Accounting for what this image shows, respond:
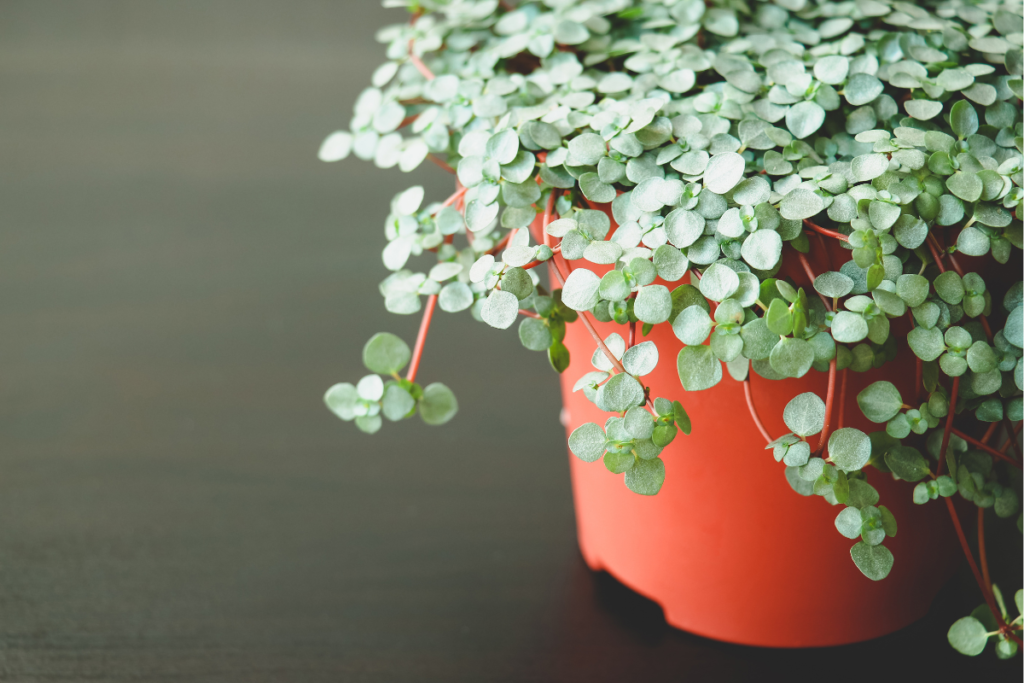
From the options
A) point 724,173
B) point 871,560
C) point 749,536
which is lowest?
point 749,536

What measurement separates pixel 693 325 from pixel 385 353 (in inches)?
10.0

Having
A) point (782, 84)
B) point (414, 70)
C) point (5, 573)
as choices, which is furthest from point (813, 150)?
point (5, 573)

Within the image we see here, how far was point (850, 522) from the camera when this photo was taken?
0.59 metres

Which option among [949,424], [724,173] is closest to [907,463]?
[949,424]

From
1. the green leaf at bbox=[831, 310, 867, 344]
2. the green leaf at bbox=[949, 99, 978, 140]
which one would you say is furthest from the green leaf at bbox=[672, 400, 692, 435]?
the green leaf at bbox=[949, 99, 978, 140]

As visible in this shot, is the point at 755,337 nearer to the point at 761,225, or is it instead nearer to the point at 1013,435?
the point at 761,225

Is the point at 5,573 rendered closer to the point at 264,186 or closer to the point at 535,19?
the point at 535,19

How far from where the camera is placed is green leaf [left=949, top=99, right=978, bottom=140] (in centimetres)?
66

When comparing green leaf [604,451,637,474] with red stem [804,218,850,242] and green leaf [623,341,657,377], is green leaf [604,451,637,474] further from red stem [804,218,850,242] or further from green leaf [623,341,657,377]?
red stem [804,218,850,242]

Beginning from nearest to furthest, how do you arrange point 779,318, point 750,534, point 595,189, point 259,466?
point 779,318, point 595,189, point 750,534, point 259,466

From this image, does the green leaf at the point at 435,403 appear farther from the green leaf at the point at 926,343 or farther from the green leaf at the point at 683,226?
the green leaf at the point at 926,343

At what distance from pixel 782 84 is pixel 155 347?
1.12 metres

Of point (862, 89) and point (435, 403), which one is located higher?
point (862, 89)

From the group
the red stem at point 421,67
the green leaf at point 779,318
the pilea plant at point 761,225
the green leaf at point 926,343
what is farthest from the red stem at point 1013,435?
the red stem at point 421,67
